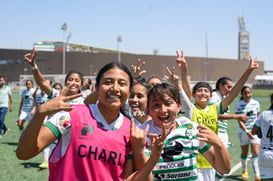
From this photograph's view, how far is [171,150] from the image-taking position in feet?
9.86

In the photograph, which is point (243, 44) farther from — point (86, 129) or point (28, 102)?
point (86, 129)

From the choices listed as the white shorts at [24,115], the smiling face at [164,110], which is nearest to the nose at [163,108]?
the smiling face at [164,110]

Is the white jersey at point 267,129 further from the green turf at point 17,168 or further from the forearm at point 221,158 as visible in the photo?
the green turf at point 17,168

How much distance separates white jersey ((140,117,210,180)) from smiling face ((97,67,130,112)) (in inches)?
25.1

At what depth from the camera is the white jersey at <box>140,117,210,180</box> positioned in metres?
2.99

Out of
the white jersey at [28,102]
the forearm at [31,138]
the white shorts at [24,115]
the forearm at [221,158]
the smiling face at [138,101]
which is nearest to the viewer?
the forearm at [31,138]

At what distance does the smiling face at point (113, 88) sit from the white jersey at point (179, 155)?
25.1 inches

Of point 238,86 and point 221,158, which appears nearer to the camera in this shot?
point 221,158

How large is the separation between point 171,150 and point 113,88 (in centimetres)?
84

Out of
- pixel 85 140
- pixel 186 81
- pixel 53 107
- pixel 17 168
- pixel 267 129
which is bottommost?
pixel 17 168

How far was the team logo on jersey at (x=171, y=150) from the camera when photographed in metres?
3.00

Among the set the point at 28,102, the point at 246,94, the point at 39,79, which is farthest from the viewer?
the point at 28,102

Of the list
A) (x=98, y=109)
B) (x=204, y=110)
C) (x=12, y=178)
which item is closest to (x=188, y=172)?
(x=98, y=109)

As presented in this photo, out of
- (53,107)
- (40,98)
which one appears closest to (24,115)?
(40,98)
